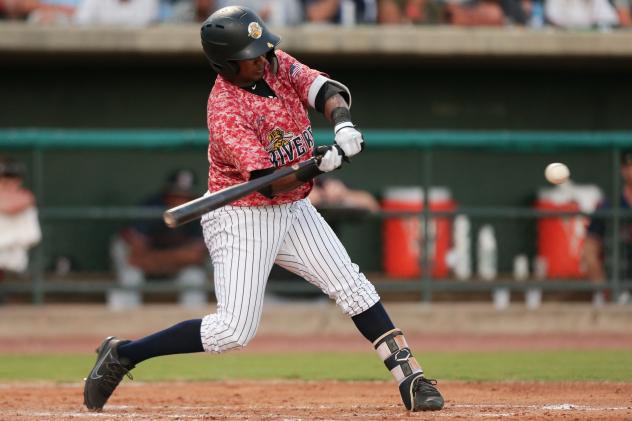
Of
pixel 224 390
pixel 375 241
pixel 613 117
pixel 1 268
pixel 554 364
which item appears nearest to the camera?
pixel 224 390

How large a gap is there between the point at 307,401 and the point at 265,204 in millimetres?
1341

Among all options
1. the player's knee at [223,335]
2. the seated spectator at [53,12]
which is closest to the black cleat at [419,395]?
the player's knee at [223,335]

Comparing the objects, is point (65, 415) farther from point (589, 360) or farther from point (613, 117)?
point (613, 117)

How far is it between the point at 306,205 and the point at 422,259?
479 cm

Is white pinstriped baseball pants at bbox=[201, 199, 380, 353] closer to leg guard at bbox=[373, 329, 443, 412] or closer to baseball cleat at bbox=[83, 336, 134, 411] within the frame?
leg guard at bbox=[373, 329, 443, 412]

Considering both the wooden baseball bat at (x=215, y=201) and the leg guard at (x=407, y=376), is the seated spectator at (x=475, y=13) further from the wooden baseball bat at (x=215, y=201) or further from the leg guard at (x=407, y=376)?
the wooden baseball bat at (x=215, y=201)

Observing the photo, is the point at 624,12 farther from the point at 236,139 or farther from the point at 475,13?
the point at 236,139

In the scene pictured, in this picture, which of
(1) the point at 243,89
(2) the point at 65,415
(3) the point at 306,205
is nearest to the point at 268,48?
(1) the point at 243,89

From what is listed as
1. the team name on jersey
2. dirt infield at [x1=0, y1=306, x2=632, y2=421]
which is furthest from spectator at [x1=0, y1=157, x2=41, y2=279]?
the team name on jersey

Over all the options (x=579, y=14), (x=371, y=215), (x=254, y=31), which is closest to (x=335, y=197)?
(x=371, y=215)

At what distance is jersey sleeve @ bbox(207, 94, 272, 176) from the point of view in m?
5.01

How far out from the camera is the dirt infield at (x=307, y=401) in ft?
17.4

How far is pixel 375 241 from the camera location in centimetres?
1067

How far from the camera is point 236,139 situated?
5039 mm
